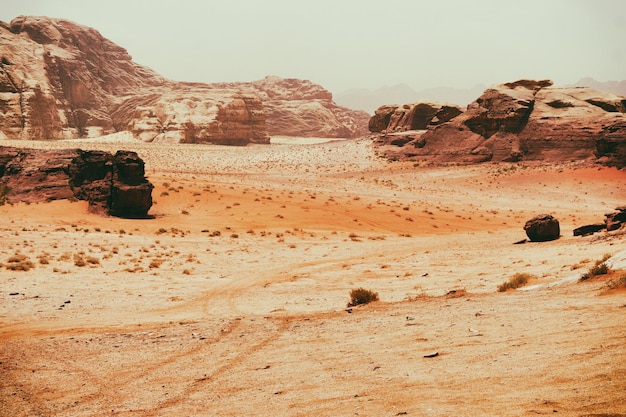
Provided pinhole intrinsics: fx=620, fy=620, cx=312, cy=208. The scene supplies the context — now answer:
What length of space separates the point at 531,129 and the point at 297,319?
167 feet

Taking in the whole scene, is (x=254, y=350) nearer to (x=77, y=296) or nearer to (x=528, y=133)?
(x=77, y=296)

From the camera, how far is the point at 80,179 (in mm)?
33344

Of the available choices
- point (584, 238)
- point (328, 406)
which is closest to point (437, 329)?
point (328, 406)

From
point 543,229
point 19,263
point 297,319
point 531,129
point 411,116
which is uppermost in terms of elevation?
point 411,116

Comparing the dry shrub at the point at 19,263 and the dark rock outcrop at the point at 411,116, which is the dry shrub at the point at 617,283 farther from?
the dark rock outcrop at the point at 411,116

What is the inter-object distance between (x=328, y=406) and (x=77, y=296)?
10.0 m

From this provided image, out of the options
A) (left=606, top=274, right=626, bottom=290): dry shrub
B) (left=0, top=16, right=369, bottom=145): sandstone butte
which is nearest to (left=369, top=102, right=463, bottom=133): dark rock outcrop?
(left=0, top=16, right=369, bottom=145): sandstone butte

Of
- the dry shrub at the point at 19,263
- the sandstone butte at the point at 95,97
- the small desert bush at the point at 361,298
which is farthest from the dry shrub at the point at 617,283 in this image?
the sandstone butte at the point at 95,97

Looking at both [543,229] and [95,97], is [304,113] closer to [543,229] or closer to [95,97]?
[95,97]

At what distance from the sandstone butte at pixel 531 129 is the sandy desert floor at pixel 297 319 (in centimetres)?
2454

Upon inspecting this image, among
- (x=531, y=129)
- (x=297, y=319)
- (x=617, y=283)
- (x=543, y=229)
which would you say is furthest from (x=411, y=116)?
(x=617, y=283)

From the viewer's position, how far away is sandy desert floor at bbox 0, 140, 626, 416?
20.9 feet

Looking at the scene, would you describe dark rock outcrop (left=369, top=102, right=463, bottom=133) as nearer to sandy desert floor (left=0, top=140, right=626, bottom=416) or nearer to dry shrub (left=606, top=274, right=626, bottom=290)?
sandy desert floor (left=0, top=140, right=626, bottom=416)

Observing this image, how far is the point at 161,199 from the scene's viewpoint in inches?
1412
